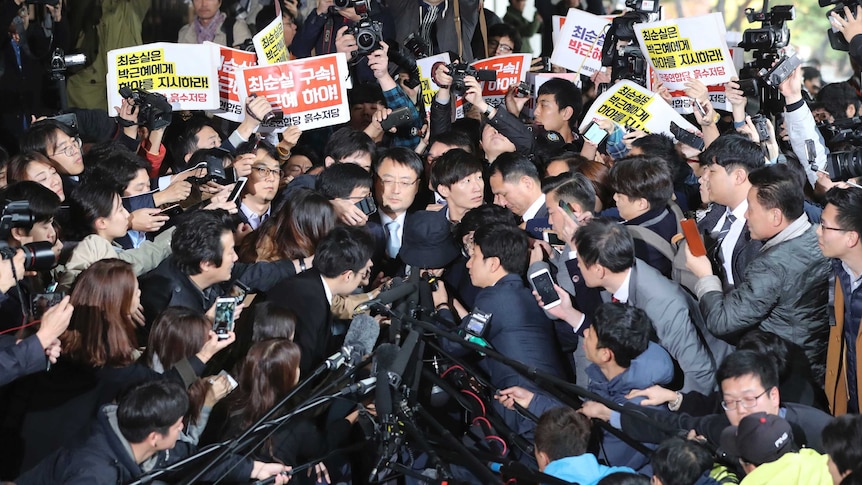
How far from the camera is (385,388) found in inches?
140

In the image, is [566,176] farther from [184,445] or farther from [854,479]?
[854,479]

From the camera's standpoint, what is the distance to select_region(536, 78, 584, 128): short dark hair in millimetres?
7781

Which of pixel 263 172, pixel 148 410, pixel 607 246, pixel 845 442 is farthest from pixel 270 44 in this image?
pixel 845 442

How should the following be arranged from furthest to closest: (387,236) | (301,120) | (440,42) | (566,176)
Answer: (440,42) < (301,120) < (387,236) < (566,176)

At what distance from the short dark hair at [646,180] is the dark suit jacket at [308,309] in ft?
5.41

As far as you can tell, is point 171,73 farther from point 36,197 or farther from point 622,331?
point 622,331

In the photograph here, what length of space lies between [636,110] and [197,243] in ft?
10.6

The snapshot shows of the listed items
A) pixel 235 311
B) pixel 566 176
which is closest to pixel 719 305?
pixel 566 176

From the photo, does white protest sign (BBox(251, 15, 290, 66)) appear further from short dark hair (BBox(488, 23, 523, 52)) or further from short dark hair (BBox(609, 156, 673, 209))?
short dark hair (BBox(609, 156, 673, 209))

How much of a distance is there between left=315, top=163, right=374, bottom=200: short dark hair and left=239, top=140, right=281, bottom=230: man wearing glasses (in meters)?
0.40

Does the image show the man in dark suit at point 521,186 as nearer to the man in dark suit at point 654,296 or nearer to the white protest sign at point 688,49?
the man in dark suit at point 654,296

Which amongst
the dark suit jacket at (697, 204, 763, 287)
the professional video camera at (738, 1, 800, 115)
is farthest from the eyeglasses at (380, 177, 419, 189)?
the professional video camera at (738, 1, 800, 115)

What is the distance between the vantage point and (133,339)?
4.77 meters

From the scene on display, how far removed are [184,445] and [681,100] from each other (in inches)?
184
